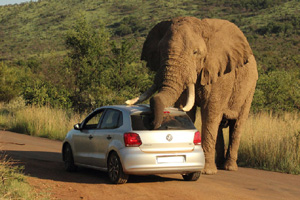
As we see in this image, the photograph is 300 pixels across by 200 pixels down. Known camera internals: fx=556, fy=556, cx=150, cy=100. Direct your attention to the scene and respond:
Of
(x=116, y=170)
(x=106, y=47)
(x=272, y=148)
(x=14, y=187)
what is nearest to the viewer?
(x=14, y=187)

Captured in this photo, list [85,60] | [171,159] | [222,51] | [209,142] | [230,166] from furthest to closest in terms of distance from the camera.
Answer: [85,60] → [230,166] → [222,51] → [209,142] → [171,159]

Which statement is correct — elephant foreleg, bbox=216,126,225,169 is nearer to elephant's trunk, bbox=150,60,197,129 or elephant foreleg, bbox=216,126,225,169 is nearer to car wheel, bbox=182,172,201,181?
elephant's trunk, bbox=150,60,197,129

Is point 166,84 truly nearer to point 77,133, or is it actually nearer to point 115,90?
point 77,133

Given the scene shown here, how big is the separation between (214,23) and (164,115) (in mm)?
2949

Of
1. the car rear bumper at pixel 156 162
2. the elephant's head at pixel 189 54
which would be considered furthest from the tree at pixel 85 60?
the car rear bumper at pixel 156 162

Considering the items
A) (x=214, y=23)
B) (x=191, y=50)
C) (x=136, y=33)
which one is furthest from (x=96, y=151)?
(x=136, y=33)

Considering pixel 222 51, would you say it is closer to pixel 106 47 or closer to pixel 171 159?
A: pixel 171 159

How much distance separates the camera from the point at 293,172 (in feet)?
38.7

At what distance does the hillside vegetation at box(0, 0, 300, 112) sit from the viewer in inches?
Answer: 952

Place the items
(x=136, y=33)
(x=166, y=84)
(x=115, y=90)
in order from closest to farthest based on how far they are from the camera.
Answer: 1. (x=166, y=84)
2. (x=115, y=90)
3. (x=136, y=33)

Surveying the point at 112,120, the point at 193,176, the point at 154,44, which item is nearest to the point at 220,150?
the point at 154,44

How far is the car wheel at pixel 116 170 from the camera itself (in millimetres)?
8844

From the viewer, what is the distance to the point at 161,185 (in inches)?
356

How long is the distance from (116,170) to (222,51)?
3531 millimetres
